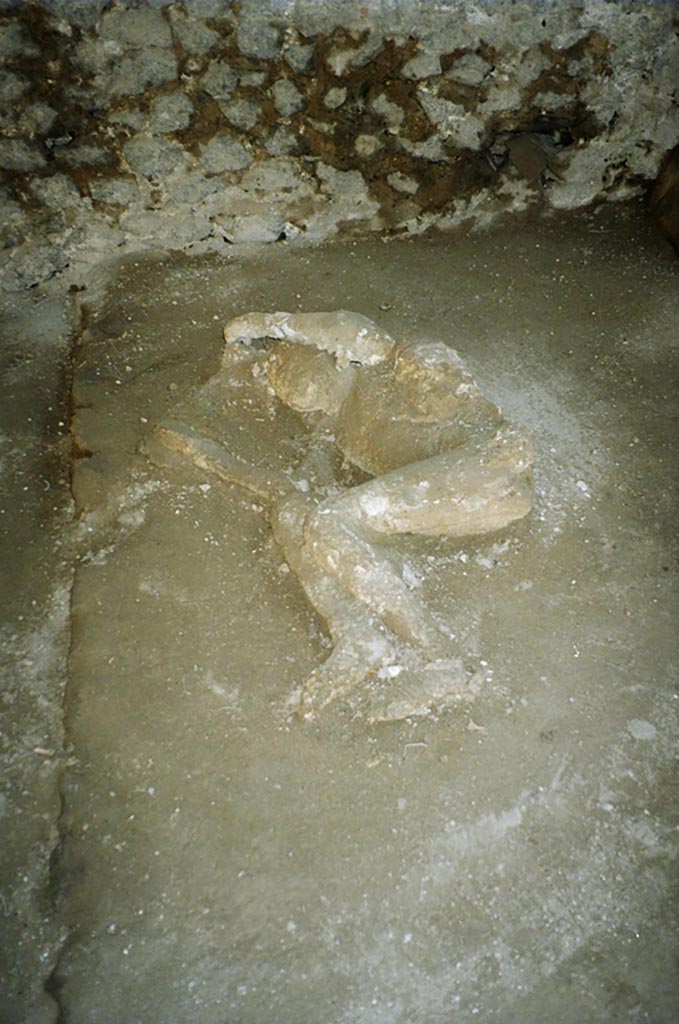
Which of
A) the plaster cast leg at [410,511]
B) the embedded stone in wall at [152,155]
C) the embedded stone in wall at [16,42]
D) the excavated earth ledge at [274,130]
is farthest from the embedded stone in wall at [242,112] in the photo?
the plaster cast leg at [410,511]

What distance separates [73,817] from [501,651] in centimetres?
155

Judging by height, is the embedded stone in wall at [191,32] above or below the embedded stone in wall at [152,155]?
above

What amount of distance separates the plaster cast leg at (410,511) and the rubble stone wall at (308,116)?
94.5 inches

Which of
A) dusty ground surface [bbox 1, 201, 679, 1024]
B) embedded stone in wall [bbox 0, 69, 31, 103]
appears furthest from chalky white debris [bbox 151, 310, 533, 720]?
embedded stone in wall [bbox 0, 69, 31, 103]

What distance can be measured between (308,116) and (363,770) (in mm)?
3551

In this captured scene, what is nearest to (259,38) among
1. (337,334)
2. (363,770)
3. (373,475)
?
(337,334)

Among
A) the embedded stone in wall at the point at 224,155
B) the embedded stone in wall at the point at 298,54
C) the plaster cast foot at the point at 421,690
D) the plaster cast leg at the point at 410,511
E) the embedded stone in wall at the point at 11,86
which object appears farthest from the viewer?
the embedded stone in wall at the point at 224,155

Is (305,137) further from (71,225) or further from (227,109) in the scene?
(71,225)

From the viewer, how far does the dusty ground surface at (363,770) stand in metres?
2.47

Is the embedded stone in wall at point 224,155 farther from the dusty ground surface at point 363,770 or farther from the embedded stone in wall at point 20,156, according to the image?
the dusty ground surface at point 363,770

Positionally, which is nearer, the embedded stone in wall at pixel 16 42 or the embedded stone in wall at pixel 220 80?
the embedded stone in wall at pixel 16 42

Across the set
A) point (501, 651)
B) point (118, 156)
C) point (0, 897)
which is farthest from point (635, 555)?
point (118, 156)

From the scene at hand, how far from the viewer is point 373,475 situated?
3.54 m

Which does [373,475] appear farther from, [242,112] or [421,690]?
[242,112]
